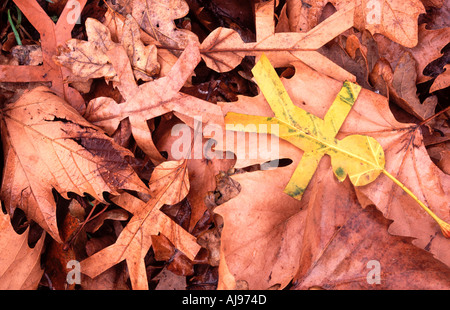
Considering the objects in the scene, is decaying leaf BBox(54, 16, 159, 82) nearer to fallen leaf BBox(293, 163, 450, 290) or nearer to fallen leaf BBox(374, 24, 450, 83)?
fallen leaf BBox(293, 163, 450, 290)

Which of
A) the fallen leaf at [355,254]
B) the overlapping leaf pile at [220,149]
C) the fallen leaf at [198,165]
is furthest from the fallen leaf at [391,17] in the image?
the fallen leaf at [198,165]

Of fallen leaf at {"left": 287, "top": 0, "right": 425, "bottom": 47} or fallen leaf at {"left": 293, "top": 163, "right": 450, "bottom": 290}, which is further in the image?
fallen leaf at {"left": 287, "top": 0, "right": 425, "bottom": 47}

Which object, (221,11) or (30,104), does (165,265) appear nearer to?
(30,104)

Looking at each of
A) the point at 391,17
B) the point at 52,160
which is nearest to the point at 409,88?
the point at 391,17

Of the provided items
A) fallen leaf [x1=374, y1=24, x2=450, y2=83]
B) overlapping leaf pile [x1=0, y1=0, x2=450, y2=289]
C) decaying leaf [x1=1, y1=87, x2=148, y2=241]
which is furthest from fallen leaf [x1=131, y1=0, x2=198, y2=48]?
fallen leaf [x1=374, y1=24, x2=450, y2=83]

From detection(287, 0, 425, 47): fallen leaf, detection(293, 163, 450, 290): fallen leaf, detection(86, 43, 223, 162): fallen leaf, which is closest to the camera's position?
detection(293, 163, 450, 290): fallen leaf

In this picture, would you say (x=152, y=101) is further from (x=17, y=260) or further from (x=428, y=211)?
(x=428, y=211)

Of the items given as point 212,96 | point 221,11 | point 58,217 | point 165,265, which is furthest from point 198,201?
point 221,11

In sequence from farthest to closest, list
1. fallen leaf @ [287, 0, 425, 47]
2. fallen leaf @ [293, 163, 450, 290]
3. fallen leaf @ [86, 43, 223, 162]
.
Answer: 1. fallen leaf @ [287, 0, 425, 47]
2. fallen leaf @ [86, 43, 223, 162]
3. fallen leaf @ [293, 163, 450, 290]
